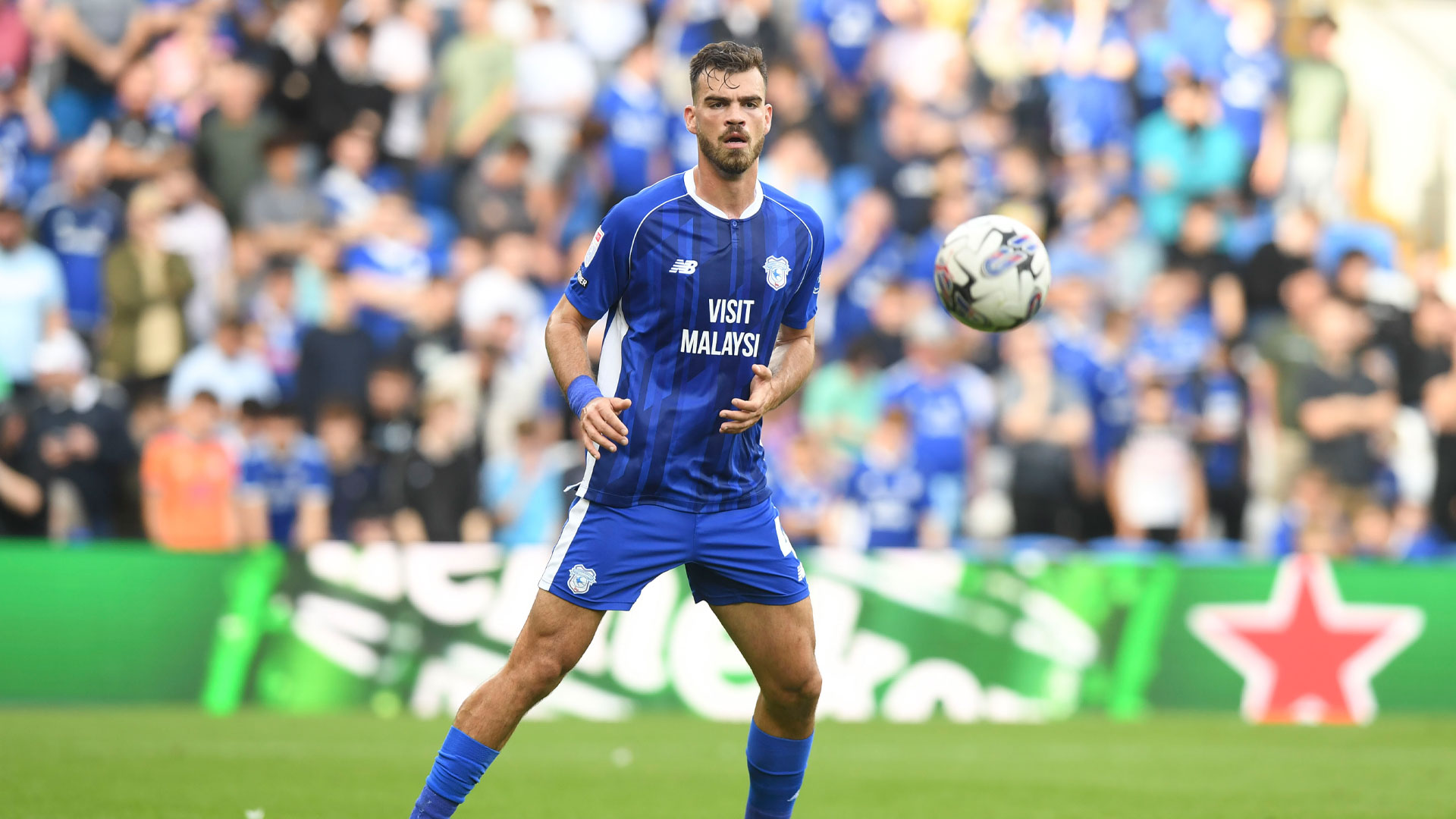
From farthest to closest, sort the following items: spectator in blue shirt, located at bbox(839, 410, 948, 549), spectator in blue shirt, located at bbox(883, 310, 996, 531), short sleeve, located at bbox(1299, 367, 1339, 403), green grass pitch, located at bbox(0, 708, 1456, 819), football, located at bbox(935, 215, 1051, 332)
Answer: short sleeve, located at bbox(1299, 367, 1339, 403) < spectator in blue shirt, located at bbox(883, 310, 996, 531) < spectator in blue shirt, located at bbox(839, 410, 948, 549) < green grass pitch, located at bbox(0, 708, 1456, 819) < football, located at bbox(935, 215, 1051, 332)

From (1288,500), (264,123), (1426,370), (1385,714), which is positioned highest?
(264,123)

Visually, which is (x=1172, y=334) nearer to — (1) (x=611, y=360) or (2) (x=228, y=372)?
(2) (x=228, y=372)

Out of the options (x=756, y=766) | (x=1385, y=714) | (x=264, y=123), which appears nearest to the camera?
(x=756, y=766)

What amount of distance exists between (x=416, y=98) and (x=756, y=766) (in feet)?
37.3

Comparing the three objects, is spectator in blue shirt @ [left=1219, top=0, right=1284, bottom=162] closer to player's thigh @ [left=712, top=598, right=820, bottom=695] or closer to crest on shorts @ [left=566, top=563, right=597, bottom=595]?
player's thigh @ [left=712, top=598, right=820, bottom=695]

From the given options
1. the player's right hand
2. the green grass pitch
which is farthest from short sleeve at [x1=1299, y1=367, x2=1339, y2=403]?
the player's right hand

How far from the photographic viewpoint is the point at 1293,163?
18.3 metres

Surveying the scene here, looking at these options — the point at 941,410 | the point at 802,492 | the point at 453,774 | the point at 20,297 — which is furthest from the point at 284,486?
the point at 453,774

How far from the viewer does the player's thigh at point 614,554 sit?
242 inches

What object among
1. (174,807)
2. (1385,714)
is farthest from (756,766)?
(1385,714)

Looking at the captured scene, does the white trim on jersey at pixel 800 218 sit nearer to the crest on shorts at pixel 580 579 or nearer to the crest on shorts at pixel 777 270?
the crest on shorts at pixel 777 270

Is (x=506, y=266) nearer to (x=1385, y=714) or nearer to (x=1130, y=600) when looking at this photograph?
(x=1130, y=600)

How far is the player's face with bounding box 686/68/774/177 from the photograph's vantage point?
6.12 metres

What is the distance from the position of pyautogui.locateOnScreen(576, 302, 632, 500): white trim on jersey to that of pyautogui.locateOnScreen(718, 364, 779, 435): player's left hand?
1.32 feet
